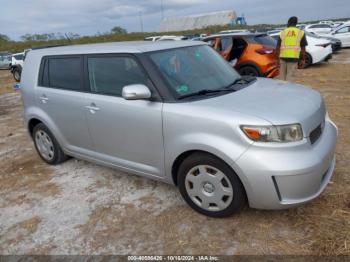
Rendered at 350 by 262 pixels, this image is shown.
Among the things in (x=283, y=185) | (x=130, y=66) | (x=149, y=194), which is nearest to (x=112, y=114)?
(x=130, y=66)

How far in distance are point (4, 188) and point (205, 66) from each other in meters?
3.13

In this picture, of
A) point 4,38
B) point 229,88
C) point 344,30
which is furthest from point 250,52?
point 4,38

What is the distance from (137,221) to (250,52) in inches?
279

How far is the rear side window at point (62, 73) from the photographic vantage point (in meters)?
4.16

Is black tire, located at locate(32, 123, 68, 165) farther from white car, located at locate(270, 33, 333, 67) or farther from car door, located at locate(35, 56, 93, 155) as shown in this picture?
white car, located at locate(270, 33, 333, 67)

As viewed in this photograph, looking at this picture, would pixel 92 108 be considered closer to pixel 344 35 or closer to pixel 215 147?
pixel 215 147

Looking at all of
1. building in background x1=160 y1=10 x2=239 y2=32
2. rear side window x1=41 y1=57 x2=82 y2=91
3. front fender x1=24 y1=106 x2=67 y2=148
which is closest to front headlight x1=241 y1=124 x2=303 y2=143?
rear side window x1=41 y1=57 x2=82 y2=91

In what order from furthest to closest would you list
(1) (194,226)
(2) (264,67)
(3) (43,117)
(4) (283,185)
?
1. (2) (264,67)
2. (3) (43,117)
3. (1) (194,226)
4. (4) (283,185)

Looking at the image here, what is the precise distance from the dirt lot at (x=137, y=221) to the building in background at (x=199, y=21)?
6744cm

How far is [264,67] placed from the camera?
902 cm

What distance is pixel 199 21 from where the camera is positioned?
7112cm

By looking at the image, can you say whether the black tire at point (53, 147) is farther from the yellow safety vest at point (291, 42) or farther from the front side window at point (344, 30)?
the front side window at point (344, 30)

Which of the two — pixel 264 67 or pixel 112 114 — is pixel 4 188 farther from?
pixel 264 67

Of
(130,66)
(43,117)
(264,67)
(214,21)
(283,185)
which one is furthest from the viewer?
(214,21)
